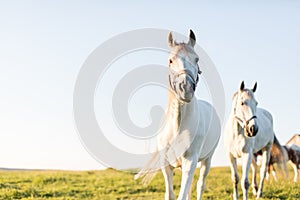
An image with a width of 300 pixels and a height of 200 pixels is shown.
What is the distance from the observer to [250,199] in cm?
1057

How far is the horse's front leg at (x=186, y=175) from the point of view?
533 centimetres

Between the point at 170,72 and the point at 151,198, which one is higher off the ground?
the point at 170,72

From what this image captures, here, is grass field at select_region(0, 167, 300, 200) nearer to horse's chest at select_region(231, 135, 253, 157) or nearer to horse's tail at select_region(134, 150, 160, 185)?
horse's chest at select_region(231, 135, 253, 157)

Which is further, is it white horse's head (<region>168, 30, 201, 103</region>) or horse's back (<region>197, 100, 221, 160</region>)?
horse's back (<region>197, 100, 221, 160</region>)

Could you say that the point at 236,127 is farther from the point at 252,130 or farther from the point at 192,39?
the point at 192,39

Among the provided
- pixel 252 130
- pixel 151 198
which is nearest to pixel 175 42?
pixel 252 130

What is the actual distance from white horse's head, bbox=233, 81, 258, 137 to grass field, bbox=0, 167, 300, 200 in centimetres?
257

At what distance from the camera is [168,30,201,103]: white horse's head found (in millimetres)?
4828

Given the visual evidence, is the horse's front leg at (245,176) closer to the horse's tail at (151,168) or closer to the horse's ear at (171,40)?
the horse's tail at (151,168)

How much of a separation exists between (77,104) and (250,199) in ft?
18.7

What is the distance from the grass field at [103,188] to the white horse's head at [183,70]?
250 inches

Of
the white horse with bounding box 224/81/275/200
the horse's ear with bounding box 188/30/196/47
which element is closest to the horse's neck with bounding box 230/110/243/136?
the white horse with bounding box 224/81/275/200

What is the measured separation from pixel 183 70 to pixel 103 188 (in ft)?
27.0

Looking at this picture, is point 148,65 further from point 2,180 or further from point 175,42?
point 2,180
